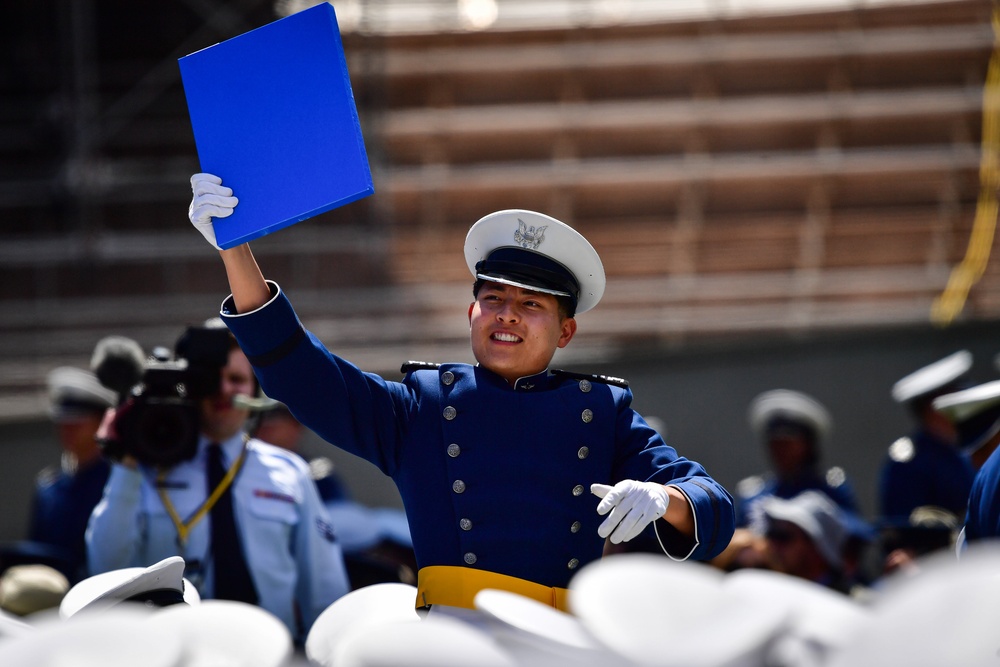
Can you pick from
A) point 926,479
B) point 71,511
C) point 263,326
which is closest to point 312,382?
point 263,326

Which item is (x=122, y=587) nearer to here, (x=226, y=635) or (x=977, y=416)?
(x=226, y=635)

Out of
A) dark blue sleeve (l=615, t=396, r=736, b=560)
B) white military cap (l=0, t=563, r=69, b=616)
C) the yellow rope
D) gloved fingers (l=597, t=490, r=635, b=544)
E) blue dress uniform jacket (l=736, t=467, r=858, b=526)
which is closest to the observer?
gloved fingers (l=597, t=490, r=635, b=544)

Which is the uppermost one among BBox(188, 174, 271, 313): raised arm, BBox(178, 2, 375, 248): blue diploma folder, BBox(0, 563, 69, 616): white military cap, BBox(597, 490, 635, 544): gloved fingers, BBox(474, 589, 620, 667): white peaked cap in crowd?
BBox(178, 2, 375, 248): blue diploma folder

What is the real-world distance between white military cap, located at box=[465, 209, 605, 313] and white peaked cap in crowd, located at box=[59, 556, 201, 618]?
0.79m

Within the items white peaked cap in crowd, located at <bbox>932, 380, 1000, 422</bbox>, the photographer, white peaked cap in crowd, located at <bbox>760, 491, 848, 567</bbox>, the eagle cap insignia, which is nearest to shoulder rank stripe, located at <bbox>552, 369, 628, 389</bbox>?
the eagle cap insignia

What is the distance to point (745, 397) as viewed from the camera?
7.00 metres

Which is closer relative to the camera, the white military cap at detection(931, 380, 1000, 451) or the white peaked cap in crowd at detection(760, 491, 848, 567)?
the white military cap at detection(931, 380, 1000, 451)

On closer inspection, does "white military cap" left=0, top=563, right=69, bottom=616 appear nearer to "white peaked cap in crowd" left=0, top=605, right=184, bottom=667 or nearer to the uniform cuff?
the uniform cuff

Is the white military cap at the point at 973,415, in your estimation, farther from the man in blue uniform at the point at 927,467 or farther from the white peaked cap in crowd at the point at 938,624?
the white peaked cap in crowd at the point at 938,624

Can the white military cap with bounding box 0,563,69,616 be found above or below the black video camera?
below

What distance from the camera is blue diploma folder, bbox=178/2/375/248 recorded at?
7.51ft

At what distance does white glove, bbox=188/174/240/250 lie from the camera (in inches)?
89.0

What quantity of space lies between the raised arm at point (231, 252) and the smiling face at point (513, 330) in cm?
42

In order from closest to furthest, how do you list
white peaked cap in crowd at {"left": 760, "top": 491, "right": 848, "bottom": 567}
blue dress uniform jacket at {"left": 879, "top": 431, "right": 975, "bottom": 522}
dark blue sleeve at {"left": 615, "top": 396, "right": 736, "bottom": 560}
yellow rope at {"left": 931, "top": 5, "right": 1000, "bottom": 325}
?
dark blue sleeve at {"left": 615, "top": 396, "right": 736, "bottom": 560} → white peaked cap in crowd at {"left": 760, "top": 491, "right": 848, "bottom": 567} → blue dress uniform jacket at {"left": 879, "top": 431, "right": 975, "bottom": 522} → yellow rope at {"left": 931, "top": 5, "right": 1000, "bottom": 325}
